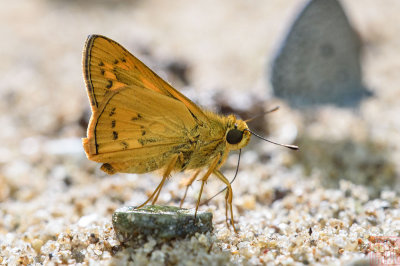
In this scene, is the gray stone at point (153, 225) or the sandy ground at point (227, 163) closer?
the gray stone at point (153, 225)

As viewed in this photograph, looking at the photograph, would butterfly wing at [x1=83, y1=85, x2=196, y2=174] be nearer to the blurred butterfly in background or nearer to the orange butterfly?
the orange butterfly

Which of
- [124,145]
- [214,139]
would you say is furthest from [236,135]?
[124,145]

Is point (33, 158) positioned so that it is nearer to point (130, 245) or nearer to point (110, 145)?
point (110, 145)

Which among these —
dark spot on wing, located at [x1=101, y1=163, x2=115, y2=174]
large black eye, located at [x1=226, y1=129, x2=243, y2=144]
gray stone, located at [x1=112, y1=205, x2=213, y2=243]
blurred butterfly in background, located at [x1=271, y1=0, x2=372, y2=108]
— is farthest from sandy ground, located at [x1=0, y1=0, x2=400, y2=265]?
large black eye, located at [x1=226, y1=129, x2=243, y2=144]

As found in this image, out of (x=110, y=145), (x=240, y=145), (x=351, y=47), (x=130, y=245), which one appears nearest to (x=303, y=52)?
(x=351, y=47)

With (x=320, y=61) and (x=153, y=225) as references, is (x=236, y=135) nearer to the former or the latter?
(x=153, y=225)

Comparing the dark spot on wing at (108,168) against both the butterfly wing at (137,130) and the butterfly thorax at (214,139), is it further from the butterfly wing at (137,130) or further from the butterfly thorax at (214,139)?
the butterfly thorax at (214,139)

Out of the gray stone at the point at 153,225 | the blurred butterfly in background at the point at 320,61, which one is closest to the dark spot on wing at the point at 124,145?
the gray stone at the point at 153,225
